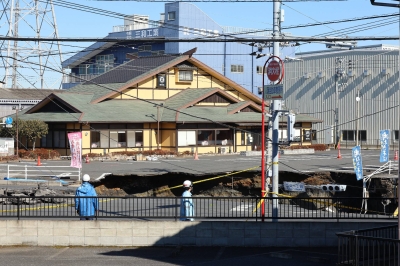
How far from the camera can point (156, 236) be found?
1495 cm

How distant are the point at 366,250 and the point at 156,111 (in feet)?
124

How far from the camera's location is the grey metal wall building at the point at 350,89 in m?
54.0

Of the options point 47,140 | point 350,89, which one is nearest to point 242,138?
point 350,89

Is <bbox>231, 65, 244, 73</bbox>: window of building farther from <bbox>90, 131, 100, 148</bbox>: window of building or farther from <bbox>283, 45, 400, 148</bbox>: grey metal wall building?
<bbox>90, 131, 100, 148</bbox>: window of building

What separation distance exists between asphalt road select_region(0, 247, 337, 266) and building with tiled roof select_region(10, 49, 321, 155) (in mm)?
26752

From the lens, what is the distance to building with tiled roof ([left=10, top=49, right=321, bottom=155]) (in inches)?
1725

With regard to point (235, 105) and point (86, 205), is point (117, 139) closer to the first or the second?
point (235, 105)

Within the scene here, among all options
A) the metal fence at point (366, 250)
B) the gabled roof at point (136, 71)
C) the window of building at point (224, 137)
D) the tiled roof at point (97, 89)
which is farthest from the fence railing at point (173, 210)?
the window of building at point (224, 137)

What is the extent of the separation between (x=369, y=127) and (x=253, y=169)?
96.1 ft

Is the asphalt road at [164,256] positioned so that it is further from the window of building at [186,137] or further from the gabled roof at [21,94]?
the gabled roof at [21,94]

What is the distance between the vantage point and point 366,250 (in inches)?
419

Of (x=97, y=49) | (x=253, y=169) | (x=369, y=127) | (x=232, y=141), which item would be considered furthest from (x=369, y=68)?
(x=97, y=49)

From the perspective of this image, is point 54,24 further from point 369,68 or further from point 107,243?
point 107,243

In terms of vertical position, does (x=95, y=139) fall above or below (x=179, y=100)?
below
